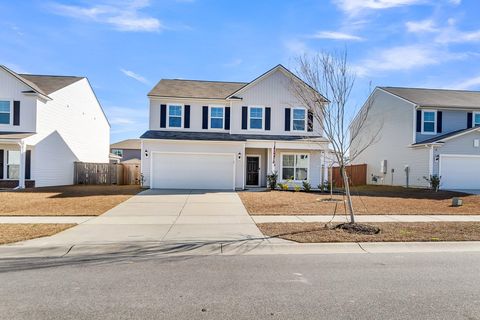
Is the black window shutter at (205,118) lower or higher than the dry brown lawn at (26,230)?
higher

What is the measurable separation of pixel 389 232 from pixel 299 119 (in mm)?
14401

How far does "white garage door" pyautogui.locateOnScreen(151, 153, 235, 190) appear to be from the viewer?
20641 mm

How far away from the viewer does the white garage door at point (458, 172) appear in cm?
2212

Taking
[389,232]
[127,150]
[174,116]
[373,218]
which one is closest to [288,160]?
[174,116]

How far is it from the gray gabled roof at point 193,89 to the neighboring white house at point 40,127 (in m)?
6.93

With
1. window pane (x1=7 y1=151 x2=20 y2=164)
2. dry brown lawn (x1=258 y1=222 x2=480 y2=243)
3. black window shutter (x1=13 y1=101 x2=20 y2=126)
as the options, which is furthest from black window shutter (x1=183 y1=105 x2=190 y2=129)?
dry brown lawn (x1=258 y1=222 x2=480 y2=243)

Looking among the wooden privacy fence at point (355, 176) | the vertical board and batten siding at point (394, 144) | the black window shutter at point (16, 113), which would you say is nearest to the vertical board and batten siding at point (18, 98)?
the black window shutter at point (16, 113)

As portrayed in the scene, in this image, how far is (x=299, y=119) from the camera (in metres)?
22.4

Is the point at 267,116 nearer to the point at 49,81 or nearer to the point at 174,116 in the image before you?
the point at 174,116

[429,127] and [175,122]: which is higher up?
[429,127]

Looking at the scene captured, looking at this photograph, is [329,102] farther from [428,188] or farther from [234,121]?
[428,188]

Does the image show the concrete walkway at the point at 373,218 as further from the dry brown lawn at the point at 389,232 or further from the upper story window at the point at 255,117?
the upper story window at the point at 255,117

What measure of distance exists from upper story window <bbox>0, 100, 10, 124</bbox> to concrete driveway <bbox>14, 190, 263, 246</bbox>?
40.5ft

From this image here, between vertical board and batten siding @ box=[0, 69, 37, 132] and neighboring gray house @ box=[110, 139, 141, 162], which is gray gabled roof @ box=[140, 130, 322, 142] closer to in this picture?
vertical board and batten siding @ box=[0, 69, 37, 132]
